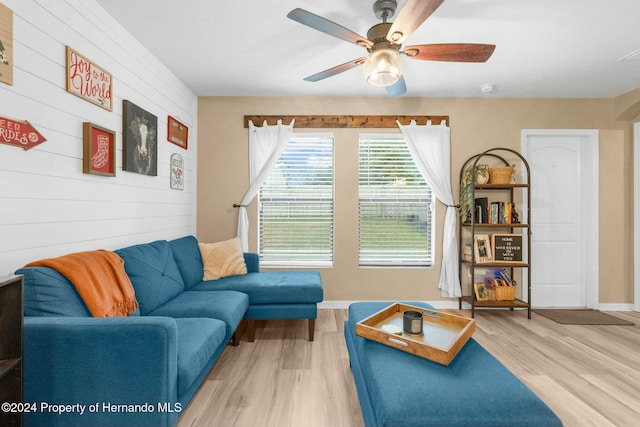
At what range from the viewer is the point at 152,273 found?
2326 mm

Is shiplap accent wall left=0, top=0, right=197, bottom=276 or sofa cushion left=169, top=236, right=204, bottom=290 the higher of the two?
shiplap accent wall left=0, top=0, right=197, bottom=276

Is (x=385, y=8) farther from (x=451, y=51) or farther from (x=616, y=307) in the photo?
(x=616, y=307)

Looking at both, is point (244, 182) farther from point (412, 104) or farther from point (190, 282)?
point (412, 104)

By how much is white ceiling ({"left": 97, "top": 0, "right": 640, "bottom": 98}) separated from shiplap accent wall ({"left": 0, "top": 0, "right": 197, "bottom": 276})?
0.30 m

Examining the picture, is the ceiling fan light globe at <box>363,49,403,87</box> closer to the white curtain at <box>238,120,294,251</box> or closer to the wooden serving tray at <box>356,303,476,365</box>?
the wooden serving tray at <box>356,303,476,365</box>

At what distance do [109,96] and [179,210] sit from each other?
58.3 inches

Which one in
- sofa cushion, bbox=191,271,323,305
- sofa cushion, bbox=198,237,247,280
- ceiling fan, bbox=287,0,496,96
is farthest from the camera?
sofa cushion, bbox=198,237,247,280

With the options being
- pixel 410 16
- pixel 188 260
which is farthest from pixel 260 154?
pixel 410 16

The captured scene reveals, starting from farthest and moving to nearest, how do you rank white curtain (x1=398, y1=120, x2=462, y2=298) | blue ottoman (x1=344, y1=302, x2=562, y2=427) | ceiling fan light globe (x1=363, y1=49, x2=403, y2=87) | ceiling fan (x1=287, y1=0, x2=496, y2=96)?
white curtain (x1=398, y1=120, x2=462, y2=298), ceiling fan light globe (x1=363, y1=49, x2=403, y2=87), ceiling fan (x1=287, y1=0, x2=496, y2=96), blue ottoman (x1=344, y1=302, x2=562, y2=427)

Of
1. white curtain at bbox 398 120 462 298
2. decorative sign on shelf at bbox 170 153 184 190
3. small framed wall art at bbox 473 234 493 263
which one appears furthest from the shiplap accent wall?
small framed wall art at bbox 473 234 493 263

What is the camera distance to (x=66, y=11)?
1.90m

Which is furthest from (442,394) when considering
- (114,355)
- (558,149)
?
(558,149)

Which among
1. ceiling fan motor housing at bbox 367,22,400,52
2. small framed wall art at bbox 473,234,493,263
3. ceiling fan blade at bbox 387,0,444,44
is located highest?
ceiling fan motor housing at bbox 367,22,400,52

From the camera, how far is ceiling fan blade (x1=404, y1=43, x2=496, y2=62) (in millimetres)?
1914
